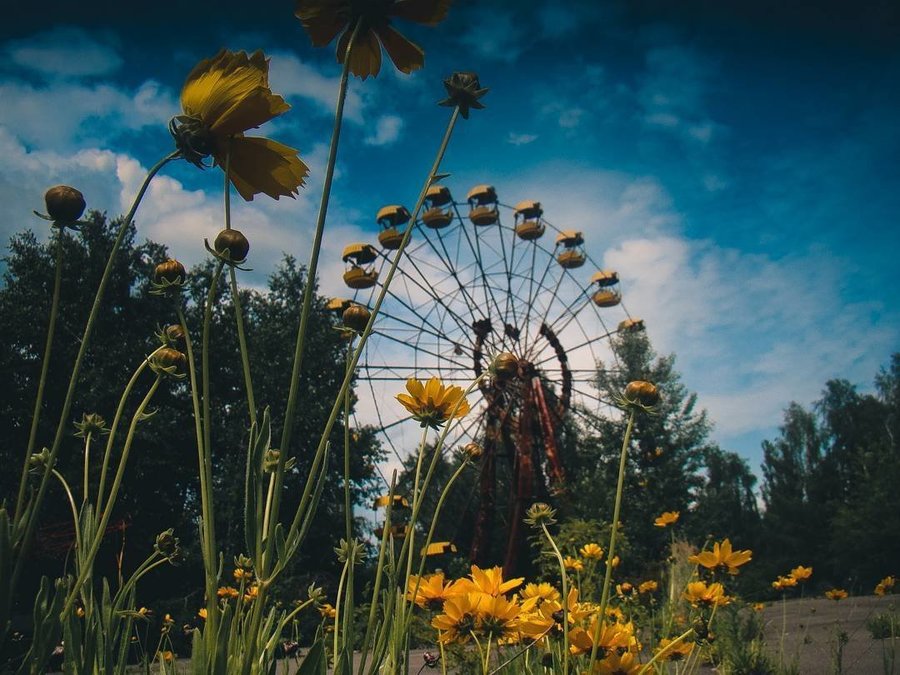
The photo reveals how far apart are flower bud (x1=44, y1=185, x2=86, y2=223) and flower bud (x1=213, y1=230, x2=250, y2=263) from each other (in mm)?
182

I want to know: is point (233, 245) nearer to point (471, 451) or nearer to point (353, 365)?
point (353, 365)

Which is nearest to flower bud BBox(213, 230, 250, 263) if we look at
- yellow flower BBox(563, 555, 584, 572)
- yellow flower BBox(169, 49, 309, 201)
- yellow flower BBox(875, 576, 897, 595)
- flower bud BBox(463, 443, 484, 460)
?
yellow flower BBox(169, 49, 309, 201)

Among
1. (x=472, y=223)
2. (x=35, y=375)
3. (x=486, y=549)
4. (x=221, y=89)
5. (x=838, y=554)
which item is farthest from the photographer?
(x=838, y=554)

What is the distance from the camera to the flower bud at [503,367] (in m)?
1.03

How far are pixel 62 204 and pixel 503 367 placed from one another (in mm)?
688

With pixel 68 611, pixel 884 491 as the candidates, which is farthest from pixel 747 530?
pixel 68 611

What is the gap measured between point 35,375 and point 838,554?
73.6 feet

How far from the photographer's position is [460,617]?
91 cm

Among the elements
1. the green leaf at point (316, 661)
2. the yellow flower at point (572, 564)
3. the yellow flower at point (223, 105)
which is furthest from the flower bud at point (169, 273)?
the yellow flower at point (572, 564)

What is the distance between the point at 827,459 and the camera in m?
23.9

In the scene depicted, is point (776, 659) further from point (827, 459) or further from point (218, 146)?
point (827, 459)

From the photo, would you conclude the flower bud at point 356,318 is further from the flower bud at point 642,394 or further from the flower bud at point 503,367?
the flower bud at point 642,394

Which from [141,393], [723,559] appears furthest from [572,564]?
[141,393]

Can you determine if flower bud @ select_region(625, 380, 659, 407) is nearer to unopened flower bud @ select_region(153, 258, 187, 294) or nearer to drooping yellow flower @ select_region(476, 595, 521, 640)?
drooping yellow flower @ select_region(476, 595, 521, 640)
